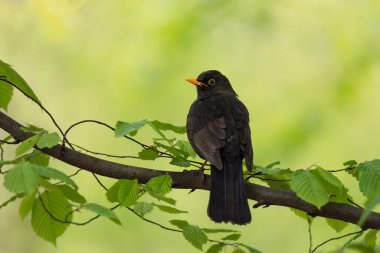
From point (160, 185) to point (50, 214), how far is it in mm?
649

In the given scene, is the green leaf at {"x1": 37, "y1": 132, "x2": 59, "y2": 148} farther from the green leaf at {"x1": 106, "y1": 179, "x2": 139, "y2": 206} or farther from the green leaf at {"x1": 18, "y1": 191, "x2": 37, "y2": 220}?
the green leaf at {"x1": 106, "y1": 179, "x2": 139, "y2": 206}

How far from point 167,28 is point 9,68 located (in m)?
5.96

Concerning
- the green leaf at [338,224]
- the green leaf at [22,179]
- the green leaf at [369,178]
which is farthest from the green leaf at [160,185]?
the green leaf at [338,224]

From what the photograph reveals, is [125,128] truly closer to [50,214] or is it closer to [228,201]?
[50,214]

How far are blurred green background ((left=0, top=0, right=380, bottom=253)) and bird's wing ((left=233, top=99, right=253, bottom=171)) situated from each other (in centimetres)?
344

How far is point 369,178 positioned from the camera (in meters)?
3.50

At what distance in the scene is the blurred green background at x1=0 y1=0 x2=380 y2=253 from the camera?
9453 millimetres

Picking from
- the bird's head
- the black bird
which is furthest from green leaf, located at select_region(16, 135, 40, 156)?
the bird's head

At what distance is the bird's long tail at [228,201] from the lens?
15.1 ft

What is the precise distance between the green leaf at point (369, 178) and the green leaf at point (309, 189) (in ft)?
0.63

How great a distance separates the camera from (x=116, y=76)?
10.2 metres

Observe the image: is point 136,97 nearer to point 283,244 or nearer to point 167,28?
point 167,28

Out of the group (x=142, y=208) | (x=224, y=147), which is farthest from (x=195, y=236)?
(x=224, y=147)

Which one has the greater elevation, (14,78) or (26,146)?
(14,78)
